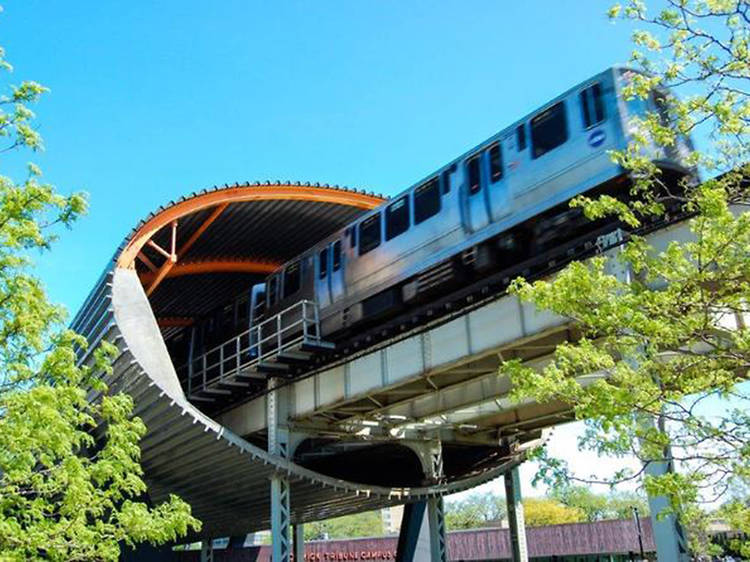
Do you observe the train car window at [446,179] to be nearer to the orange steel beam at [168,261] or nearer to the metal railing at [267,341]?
the metal railing at [267,341]

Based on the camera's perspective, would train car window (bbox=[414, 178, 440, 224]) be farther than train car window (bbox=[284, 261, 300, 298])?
No

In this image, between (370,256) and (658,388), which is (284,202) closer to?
(370,256)

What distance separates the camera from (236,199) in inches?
980

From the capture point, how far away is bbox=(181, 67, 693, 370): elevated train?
13.9m

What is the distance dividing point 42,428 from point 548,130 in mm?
10859

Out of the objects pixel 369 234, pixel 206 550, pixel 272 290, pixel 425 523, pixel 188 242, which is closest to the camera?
pixel 369 234

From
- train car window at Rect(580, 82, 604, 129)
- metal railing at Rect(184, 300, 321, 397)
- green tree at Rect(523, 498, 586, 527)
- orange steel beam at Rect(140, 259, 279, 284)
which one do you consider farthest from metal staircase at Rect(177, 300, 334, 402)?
green tree at Rect(523, 498, 586, 527)

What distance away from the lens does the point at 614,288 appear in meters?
8.27

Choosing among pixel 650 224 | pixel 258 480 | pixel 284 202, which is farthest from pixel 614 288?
pixel 284 202

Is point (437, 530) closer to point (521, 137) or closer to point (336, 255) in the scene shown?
point (336, 255)

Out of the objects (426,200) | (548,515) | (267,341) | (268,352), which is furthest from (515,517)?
(548,515)

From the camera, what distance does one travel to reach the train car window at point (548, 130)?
48.4ft

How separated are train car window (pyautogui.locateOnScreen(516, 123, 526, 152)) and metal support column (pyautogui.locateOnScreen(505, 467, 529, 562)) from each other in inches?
Answer: 638

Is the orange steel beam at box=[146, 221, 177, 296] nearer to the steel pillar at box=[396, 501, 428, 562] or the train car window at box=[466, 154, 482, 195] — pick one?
the train car window at box=[466, 154, 482, 195]
